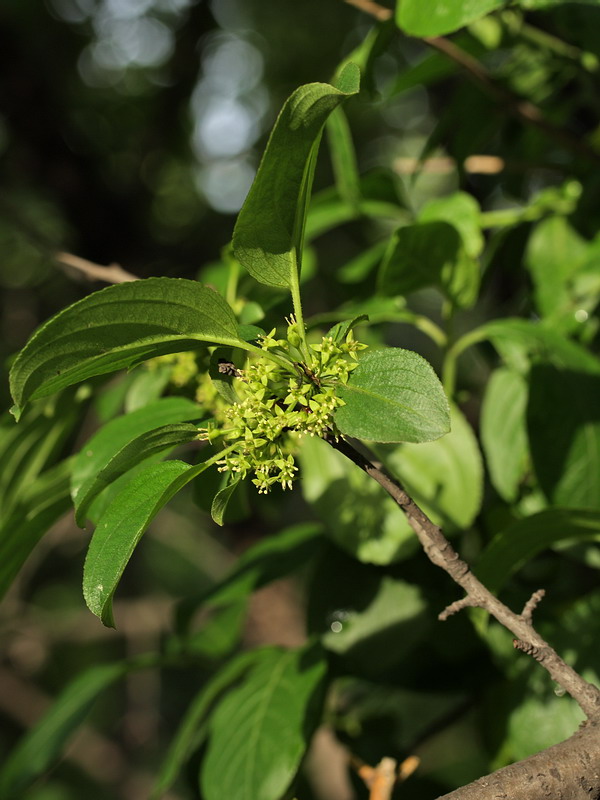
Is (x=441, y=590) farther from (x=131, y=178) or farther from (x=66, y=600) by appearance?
(x=66, y=600)

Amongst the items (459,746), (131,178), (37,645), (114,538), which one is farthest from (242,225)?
(459,746)

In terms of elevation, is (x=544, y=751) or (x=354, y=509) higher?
(x=544, y=751)

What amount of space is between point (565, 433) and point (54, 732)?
688 mm

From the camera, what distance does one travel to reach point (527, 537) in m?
0.62

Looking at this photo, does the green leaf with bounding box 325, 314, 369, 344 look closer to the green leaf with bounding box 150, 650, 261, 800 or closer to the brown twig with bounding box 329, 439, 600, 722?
the brown twig with bounding box 329, 439, 600, 722

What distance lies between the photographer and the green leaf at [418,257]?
0.70 meters

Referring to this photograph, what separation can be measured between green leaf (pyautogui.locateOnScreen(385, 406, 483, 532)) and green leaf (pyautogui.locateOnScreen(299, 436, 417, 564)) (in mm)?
35

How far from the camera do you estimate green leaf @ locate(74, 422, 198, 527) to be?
18.7 inches

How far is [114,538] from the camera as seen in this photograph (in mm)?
443

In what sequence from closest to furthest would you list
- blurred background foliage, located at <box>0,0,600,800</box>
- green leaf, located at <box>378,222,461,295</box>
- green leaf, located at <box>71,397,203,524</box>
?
green leaf, located at <box>71,397,203,524</box>
green leaf, located at <box>378,222,461,295</box>
blurred background foliage, located at <box>0,0,600,800</box>

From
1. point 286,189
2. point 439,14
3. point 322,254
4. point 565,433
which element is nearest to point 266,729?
point 565,433

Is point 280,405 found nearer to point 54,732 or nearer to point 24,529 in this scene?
point 24,529

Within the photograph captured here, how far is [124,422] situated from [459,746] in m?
3.40

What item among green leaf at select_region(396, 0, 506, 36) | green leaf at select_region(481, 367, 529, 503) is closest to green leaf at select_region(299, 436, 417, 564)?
green leaf at select_region(481, 367, 529, 503)
